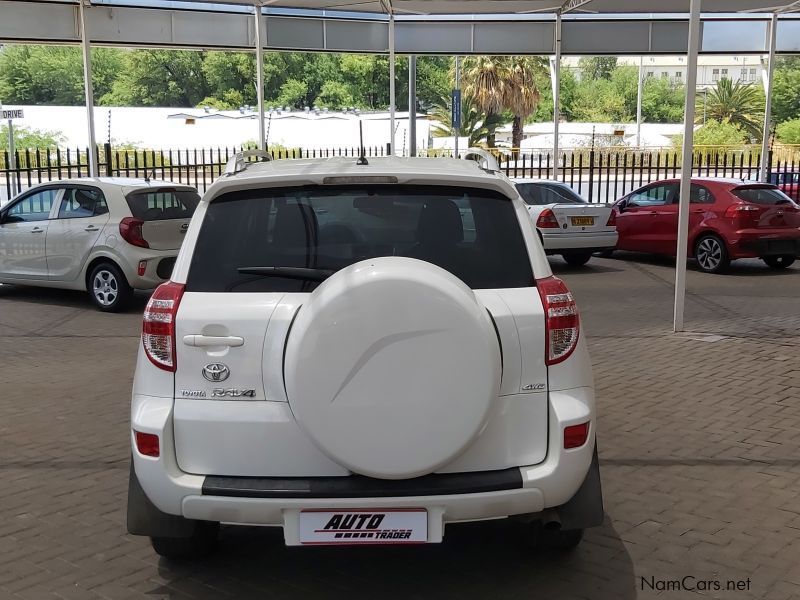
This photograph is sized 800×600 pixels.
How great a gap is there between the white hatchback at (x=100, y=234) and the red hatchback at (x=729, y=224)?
7.98m

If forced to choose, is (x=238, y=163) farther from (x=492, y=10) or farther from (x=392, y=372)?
(x=492, y=10)

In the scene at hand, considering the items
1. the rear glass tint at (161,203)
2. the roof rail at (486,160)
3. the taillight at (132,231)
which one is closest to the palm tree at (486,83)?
the rear glass tint at (161,203)

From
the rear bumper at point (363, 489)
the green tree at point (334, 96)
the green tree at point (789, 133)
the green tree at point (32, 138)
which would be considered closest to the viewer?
the rear bumper at point (363, 489)

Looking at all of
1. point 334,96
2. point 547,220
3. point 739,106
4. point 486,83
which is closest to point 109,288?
point 547,220

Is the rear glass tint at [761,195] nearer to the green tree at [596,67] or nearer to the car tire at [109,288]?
the car tire at [109,288]

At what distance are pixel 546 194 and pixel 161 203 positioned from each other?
6.92m

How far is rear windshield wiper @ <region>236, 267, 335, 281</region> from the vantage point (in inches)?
144

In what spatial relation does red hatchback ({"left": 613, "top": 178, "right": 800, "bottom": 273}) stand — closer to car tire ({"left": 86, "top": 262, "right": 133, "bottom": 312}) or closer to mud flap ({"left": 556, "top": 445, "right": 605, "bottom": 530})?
car tire ({"left": 86, "top": 262, "right": 133, "bottom": 312})

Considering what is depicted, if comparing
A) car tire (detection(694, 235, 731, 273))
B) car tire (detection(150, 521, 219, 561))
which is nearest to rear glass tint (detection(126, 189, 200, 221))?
car tire (detection(150, 521, 219, 561))

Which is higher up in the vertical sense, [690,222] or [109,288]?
[690,222]

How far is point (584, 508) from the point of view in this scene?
386cm

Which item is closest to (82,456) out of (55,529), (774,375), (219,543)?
(55,529)

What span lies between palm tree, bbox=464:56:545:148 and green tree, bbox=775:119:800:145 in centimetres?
2217

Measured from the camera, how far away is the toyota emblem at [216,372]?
3537mm
